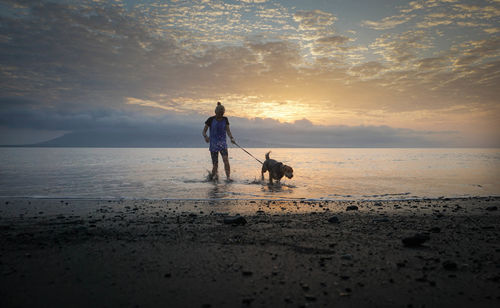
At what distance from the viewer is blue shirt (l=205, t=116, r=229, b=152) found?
1404 cm

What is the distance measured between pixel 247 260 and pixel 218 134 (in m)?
11.1

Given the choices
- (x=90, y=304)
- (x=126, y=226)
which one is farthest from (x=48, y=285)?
(x=126, y=226)

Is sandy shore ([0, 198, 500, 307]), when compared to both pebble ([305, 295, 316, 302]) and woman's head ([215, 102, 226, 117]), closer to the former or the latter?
pebble ([305, 295, 316, 302])

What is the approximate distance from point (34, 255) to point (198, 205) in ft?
14.1

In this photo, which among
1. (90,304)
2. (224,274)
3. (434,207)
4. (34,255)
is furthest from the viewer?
(434,207)

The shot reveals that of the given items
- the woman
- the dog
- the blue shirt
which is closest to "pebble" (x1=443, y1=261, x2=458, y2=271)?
the dog

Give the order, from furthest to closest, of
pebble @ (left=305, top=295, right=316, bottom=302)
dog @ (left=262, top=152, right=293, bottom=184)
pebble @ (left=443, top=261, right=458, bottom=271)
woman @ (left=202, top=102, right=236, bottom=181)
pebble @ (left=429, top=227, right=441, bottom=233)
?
woman @ (left=202, top=102, right=236, bottom=181), dog @ (left=262, top=152, right=293, bottom=184), pebble @ (left=429, top=227, right=441, bottom=233), pebble @ (left=443, top=261, right=458, bottom=271), pebble @ (left=305, top=295, right=316, bottom=302)

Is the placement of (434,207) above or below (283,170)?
below

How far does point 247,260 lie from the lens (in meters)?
3.42

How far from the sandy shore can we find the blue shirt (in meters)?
8.00

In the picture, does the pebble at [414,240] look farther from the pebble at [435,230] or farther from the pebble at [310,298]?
the pebble at [310,298]

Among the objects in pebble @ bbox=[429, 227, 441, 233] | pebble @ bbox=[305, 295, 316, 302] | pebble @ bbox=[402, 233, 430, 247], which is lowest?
pebble @ bbox=[429, 227, 441, 233]

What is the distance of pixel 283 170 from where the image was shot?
490 inches

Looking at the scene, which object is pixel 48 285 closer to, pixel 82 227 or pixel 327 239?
pixel 82 227
